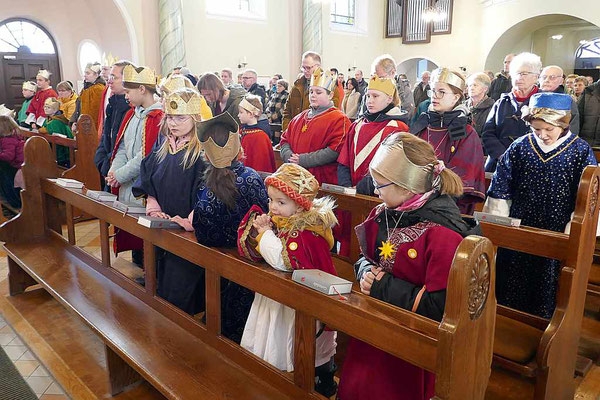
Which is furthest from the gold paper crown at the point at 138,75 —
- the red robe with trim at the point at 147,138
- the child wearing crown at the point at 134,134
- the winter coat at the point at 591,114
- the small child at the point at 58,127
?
the winter coat at the point at 591,114

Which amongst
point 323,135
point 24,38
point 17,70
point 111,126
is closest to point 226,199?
point 323,135

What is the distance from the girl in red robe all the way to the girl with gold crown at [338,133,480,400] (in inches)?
77.7

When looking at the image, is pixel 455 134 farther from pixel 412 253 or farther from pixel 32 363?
pixel 32 363

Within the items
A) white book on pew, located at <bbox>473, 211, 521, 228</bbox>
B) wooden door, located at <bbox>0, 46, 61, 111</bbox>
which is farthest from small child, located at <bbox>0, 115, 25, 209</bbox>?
wooden door, located at <bbox>0, 46, 61, 111</bbox>

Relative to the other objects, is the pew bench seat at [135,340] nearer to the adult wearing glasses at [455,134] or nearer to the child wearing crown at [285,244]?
the child wearing crown at [285,244]

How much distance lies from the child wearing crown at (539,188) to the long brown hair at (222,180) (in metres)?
1.57

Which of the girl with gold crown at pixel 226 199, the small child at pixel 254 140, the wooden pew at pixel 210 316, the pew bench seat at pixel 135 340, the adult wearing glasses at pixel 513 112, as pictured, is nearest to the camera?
the wooden pew at pixel 210 316

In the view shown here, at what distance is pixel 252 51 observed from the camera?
14.1 m

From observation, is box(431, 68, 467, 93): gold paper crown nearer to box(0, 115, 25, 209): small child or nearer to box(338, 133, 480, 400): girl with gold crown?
box(338, 133, 480, 400): girl with gold crown

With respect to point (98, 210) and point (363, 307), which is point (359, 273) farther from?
point (98, 210)

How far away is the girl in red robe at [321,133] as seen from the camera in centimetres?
383

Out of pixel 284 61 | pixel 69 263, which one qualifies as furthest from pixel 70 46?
pixel 69 263

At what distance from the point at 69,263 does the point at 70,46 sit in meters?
11.3

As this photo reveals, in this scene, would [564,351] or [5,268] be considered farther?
[5,268]
